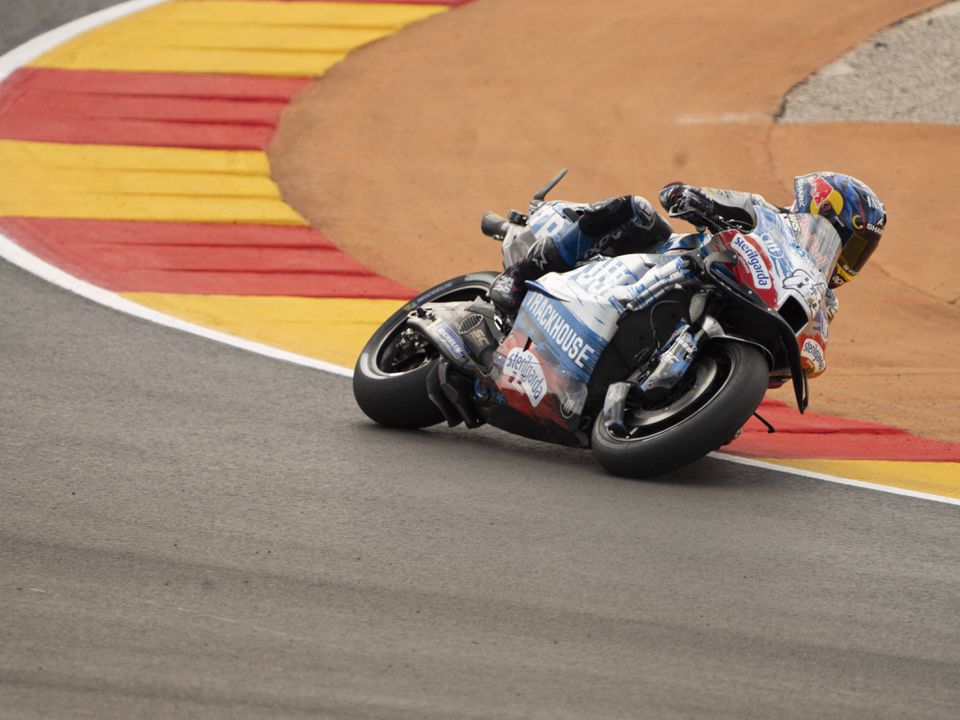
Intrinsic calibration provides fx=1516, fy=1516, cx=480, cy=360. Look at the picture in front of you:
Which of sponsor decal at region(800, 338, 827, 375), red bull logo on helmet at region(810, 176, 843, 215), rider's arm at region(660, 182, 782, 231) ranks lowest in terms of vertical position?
sponsor decal at region(800, 338, 827, 375)

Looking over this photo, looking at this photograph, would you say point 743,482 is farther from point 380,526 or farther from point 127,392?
point 127,392

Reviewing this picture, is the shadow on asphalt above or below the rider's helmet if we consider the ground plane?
below

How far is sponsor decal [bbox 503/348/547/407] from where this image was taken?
6.36 metres

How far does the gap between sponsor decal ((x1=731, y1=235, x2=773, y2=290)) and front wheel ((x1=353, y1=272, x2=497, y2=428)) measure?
1329 millimetres

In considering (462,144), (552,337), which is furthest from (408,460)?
(462,144)

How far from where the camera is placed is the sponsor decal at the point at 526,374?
6.36 metres

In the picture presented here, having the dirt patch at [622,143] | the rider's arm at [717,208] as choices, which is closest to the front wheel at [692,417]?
the rider's arm at [717,208]

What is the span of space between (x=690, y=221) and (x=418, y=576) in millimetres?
2191

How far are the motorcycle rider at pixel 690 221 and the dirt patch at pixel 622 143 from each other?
1.78m

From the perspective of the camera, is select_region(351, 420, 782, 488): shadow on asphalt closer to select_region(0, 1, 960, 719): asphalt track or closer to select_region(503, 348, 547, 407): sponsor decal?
select_region(0, 1, 960, 719): asphalt track

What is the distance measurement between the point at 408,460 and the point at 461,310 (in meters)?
0.92

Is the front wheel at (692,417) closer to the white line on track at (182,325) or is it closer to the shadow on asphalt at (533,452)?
the shadow on asphalt at (533,452)

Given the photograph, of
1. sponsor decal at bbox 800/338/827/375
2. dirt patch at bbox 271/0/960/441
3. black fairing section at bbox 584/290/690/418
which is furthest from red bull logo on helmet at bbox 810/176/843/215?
dirt patch at bbox 271/0/960/441

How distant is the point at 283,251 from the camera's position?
10188 mm
